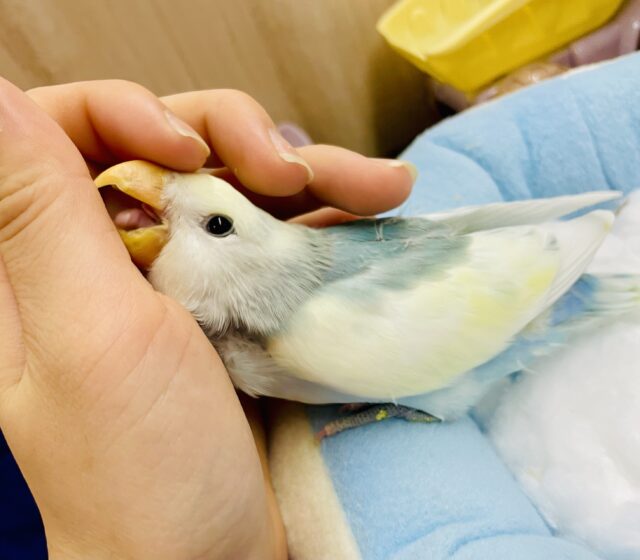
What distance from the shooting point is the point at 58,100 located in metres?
0.80

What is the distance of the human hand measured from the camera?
0.55m

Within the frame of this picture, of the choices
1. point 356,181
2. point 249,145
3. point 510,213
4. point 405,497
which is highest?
point 249,145

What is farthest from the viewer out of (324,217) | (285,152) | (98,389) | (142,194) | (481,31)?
(481,31)

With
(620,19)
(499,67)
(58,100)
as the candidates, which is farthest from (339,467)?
(620,19)

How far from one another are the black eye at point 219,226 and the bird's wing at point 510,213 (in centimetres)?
30

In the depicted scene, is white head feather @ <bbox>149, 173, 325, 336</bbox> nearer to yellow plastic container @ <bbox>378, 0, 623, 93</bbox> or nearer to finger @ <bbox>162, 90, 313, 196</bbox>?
finger @ <bbox>162, 90, 313, 196</bbox>

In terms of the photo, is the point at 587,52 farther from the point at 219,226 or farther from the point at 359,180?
the point at 219,226

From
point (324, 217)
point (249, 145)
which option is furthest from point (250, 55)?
point (249, 145)

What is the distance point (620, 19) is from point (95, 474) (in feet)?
5.12

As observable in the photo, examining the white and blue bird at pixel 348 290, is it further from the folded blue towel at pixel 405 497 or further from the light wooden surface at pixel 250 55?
the light wooden surface at pixel 250 55

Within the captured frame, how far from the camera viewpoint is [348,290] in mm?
692

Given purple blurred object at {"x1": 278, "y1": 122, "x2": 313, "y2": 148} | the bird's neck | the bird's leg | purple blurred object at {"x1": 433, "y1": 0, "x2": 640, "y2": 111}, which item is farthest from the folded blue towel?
→ purple blurred object at {"x1": 433, "y1": 0, "x2": 640, "y2": 111}

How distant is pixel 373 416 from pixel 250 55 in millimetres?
1050

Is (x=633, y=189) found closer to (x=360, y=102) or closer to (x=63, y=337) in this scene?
(x=360, y=102)
